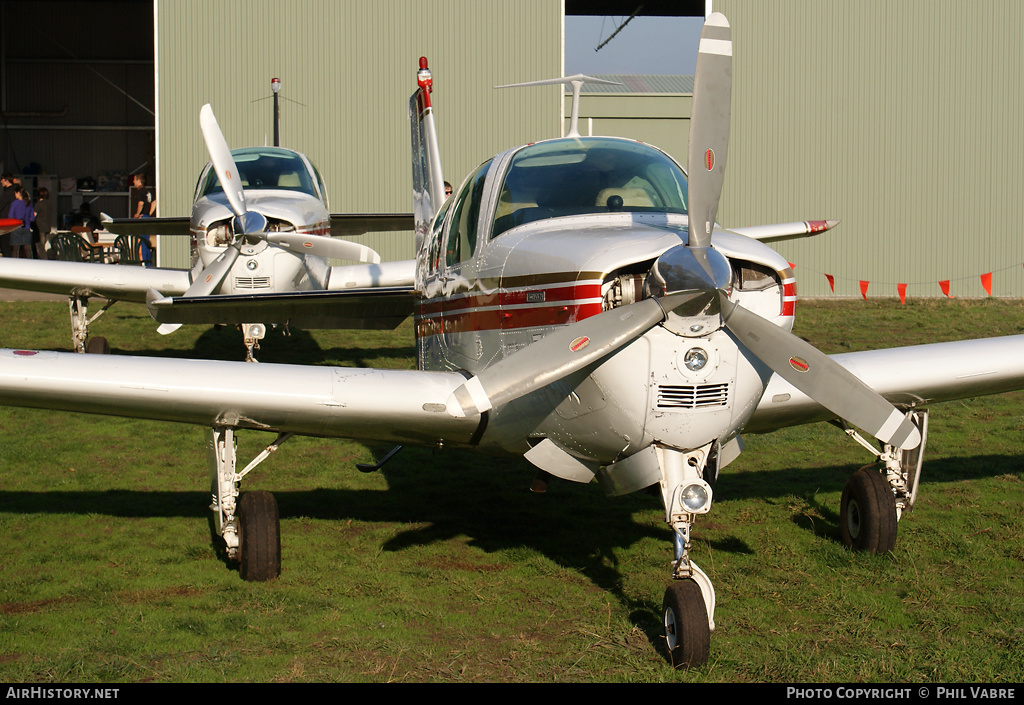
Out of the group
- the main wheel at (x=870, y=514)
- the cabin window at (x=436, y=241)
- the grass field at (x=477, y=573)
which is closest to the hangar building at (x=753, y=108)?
the grass field at (x=477, y=573)

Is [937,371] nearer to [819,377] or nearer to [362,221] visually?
[819,377]

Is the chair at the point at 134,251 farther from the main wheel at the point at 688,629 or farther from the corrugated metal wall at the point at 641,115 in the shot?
the main wheel at the point at 688,629

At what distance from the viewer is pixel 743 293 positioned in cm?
419

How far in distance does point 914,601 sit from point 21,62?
3527cm

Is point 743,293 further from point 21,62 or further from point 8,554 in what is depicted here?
point 21,62

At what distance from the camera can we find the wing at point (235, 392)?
15.4 ft

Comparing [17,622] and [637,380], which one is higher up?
[637,380]

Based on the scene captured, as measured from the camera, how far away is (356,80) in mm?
20422

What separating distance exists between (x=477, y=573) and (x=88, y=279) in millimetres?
8464

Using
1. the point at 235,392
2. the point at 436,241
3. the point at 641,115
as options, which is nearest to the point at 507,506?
the point at 436,241

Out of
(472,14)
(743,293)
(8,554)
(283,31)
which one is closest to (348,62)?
(283,31)

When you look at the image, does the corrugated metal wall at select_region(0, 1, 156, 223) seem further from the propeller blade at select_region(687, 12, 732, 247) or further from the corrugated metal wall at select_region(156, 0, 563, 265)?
the propeller blade at select_region(687, 12, 732, 247)

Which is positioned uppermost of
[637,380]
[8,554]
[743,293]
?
[743,293]
